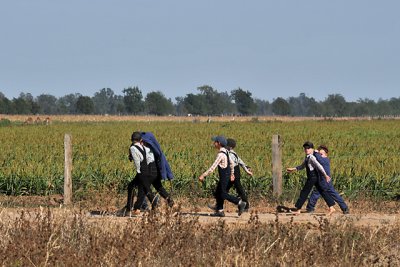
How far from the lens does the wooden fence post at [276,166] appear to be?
16.7m

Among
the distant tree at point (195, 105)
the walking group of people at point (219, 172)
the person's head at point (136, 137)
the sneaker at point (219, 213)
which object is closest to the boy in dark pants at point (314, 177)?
the walking group of people at point (219, 172)

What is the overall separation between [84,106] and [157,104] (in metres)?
22.5

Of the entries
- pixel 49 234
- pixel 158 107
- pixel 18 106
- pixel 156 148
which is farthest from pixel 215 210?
pixel 158 107

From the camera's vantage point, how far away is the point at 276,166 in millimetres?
16750

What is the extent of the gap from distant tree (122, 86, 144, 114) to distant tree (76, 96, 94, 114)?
14.7m

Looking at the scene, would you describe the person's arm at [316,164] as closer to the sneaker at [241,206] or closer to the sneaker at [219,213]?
the sneaker at [241,206]

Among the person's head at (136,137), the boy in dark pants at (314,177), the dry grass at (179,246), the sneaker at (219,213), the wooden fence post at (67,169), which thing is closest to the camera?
the dry grass at (179,246)

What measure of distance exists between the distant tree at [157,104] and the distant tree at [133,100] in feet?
7.27

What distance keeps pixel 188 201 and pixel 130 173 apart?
2433 millimetres

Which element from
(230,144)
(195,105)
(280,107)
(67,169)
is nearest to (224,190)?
(230,144)

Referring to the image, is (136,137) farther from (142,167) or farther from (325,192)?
(325,192)

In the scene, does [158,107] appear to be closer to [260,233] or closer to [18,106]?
[18,106]

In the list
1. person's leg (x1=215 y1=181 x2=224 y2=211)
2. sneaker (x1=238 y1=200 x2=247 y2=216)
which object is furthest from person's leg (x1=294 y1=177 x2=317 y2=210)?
person's leg (x1=215 y1=181 x2=224 y2=211)

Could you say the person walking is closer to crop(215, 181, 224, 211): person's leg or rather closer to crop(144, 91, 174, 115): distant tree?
crop(215, 181, 224, 211): person's leg
